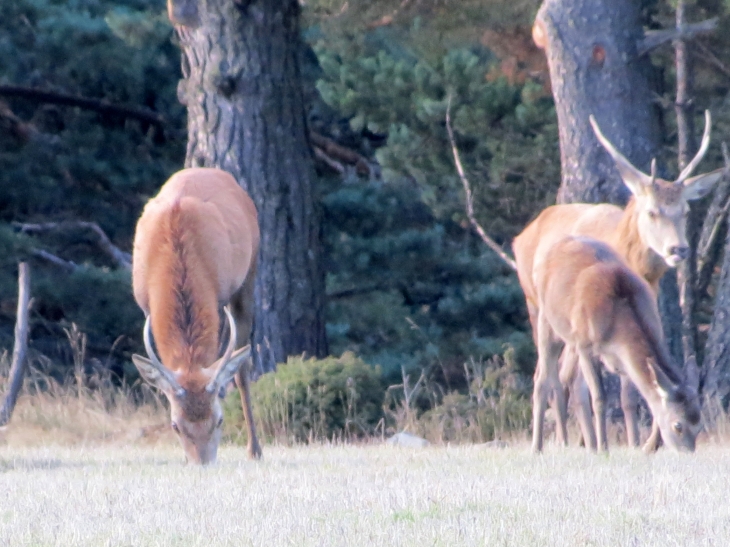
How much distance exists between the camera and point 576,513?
245 inches

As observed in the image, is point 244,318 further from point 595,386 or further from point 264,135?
point 264,135

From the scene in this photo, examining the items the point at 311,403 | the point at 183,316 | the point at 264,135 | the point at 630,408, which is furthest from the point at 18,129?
the point at 630,408

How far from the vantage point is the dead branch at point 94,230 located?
65.3ft

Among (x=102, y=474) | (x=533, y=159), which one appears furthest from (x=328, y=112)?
(x=102, y=474)

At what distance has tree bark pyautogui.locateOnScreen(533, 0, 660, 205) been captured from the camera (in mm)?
12664

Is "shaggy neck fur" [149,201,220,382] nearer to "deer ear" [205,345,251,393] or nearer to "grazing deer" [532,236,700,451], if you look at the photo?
"deer ear" [205,345,251,393]

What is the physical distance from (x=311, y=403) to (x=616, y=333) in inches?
123

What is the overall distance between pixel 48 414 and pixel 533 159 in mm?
6799

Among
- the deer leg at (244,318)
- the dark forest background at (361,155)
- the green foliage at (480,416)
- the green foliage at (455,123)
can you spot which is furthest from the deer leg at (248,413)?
the green foliage at (455,123)

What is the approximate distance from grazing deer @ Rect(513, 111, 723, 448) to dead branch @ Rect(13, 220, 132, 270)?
920cm

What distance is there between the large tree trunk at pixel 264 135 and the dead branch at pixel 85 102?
761cm

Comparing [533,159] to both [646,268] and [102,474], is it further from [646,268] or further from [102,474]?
[102,474]

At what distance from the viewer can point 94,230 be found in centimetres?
2073

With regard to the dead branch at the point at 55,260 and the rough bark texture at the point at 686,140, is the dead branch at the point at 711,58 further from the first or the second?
the dead branch at the point at 55,260
